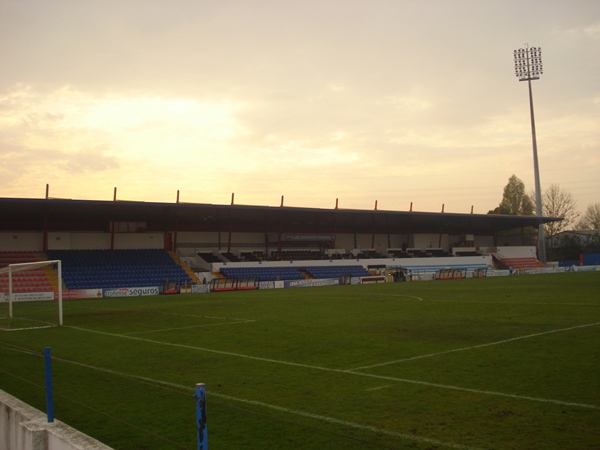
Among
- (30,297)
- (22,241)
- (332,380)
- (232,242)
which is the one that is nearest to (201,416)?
(332,380)

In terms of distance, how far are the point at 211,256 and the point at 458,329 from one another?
46751mm

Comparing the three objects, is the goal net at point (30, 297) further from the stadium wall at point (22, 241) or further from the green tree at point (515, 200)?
the green tree at point (515, 200)

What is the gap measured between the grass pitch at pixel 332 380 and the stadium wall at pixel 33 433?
104cm

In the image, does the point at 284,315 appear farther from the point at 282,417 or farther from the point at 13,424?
the point at 13,424

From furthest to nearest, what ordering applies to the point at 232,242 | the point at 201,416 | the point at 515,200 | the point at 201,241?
the point at 515,200 → the point at 232,242 → the point at 201,241 → the point at 201,416

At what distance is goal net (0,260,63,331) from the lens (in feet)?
76.4

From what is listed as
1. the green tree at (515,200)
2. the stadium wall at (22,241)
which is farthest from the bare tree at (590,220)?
the stadium wall at (22,241)

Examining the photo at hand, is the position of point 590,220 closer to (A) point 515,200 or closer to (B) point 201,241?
(A) point 515,200

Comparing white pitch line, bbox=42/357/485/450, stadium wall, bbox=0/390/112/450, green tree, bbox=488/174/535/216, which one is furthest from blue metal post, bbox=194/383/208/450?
green tree, bbox=488/174/535/216

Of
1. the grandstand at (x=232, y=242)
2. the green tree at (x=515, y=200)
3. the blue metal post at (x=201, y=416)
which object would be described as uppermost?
the green tree at (x=515, y=200)

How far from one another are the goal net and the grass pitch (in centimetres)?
266

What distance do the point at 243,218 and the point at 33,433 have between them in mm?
59774

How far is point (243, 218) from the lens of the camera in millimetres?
66188

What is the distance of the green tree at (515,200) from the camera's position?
11594 cm
